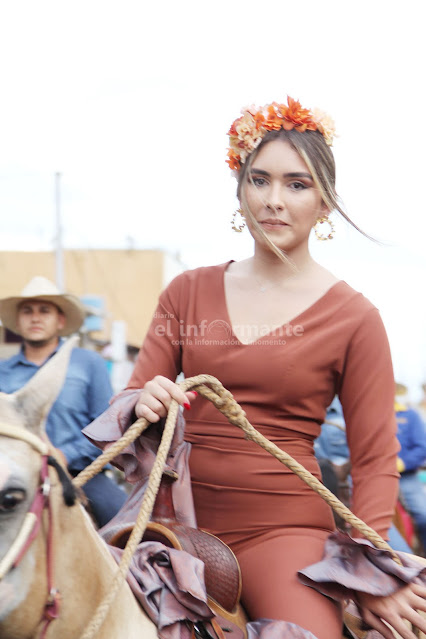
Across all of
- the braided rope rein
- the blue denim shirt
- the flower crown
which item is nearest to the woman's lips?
the flower crown

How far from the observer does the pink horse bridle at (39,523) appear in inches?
54.3

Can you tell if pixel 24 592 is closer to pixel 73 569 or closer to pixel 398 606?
pixel 73 569

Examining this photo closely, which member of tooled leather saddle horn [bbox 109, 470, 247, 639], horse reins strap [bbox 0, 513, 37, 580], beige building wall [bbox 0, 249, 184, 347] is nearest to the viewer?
horse reins strap [bbox 0, 513, 37, 580]

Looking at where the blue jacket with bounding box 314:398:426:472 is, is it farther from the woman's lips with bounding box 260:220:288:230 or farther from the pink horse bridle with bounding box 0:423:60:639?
the pink horse bridle with bounding box 0:423:60:639

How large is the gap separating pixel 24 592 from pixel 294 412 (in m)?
1.09

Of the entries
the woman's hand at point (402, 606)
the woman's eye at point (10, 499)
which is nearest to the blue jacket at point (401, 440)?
the woman's hand at point (402, 606)

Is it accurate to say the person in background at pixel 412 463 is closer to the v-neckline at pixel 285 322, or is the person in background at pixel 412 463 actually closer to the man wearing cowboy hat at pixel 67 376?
the man wearing cowboy hat at pixel 67 376

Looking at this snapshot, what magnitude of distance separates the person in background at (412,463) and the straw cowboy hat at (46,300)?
2.71 metres

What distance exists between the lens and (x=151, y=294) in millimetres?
36188

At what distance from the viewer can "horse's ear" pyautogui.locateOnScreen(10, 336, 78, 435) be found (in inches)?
57.5

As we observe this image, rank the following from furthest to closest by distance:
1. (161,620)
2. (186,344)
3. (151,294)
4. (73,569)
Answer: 1. (151,294)
2. (186,344)
3. (161,620)
4. (73,569)

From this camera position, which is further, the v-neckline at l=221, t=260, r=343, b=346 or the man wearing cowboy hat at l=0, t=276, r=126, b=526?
the man wearing cowboy hat at l=0, t=276, r=126, b=526

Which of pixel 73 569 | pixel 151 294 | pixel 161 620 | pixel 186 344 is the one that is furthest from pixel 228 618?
pixel 151 294

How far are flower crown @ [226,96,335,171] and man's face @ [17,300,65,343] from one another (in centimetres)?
267
